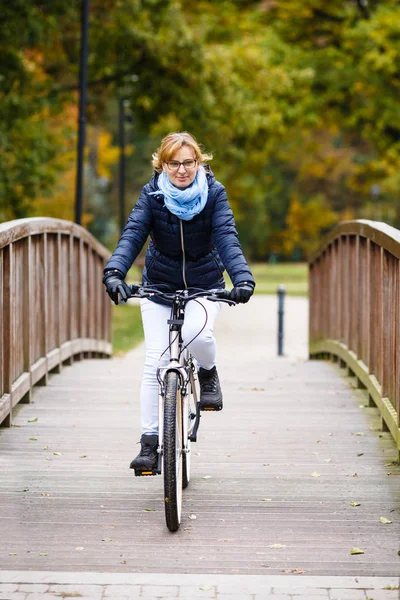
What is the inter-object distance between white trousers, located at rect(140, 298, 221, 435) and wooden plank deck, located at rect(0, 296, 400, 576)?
510 millimetres

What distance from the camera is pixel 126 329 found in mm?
24797

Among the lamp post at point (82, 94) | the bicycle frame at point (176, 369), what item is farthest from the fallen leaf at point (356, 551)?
the lamp post at point (82, 94)

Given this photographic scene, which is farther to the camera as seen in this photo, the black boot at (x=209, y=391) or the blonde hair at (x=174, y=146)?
the black boot at (x=209, y=391)

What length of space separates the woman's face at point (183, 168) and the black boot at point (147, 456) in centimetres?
123

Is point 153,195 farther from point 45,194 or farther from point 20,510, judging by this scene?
point 45,194

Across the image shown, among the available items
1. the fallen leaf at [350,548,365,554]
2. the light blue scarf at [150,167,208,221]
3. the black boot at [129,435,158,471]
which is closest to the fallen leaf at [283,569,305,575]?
the fallen leaf at [350,548,365,554]

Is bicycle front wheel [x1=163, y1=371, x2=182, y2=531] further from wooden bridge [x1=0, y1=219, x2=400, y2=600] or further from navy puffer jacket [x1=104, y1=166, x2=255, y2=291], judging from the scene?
navy puffer jacket [x1=104, y1=166, x2=255, y2=291]

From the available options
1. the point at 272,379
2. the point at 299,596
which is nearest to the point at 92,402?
the point at 272,379

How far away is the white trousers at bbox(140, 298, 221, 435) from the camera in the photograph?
5.52 metres

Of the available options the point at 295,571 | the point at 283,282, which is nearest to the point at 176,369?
the point at 295,571

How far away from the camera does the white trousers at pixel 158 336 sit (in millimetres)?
5520

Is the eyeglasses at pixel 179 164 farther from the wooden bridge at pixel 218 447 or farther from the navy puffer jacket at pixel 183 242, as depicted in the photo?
the wooden bridge at pixel 218 447

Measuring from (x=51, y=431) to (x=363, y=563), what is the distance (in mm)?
3208

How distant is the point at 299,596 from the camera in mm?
4320
